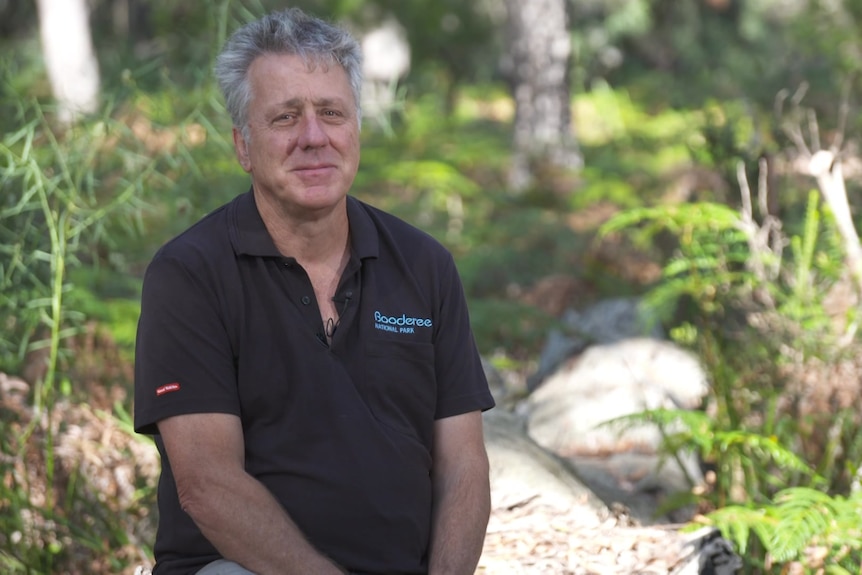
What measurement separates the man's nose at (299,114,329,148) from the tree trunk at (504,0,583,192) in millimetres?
9286

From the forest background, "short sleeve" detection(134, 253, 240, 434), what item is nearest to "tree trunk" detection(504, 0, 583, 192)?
the forest background

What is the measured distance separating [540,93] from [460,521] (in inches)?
398

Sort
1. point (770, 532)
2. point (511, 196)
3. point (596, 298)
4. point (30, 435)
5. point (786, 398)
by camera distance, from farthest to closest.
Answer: point (511, 196), point (596, 298), point (786, 398), point (30, 435), point (770, 532)

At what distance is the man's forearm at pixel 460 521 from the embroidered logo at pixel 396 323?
43 cm

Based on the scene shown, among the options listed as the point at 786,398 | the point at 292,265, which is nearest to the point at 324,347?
the point at 292,265

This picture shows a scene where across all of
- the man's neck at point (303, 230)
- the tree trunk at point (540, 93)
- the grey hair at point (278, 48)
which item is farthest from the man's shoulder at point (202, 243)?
the tree trunk at point (540, 93)

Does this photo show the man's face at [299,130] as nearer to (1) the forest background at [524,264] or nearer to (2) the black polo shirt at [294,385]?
(2) the black polo shirt at [294,385]

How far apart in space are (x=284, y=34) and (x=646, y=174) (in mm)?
9699

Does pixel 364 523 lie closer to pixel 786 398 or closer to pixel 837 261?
pixel 786 398

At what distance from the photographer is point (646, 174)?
12.4m

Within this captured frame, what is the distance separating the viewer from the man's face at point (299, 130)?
10.3 feet

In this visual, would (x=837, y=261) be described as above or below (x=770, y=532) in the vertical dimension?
above

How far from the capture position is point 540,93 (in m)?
12.9

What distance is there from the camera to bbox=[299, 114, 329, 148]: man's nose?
10.3ft
